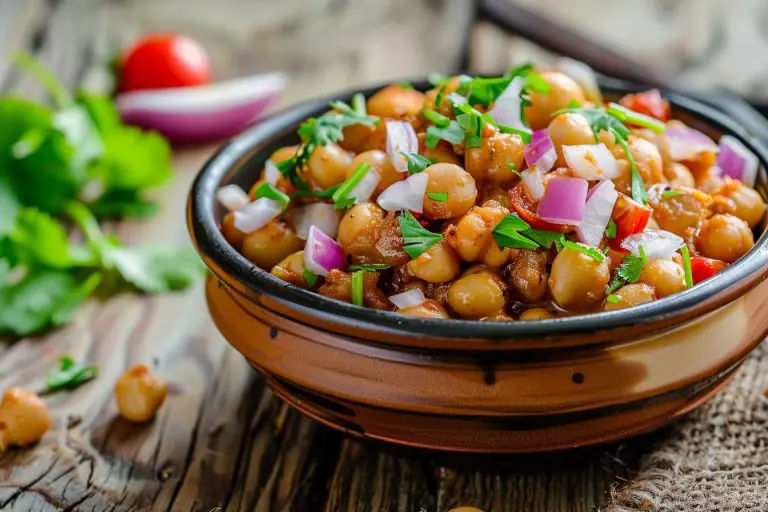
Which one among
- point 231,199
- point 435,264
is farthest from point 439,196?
point 231,199

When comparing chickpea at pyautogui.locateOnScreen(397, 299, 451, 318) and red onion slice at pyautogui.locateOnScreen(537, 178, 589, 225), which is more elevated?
red onion slice at pyautogui.locateOnScreen(537, 178, 589, 225)

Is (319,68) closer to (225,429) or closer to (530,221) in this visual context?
(225,429)

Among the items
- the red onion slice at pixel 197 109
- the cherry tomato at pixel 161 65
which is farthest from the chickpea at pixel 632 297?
the cherry tomato at pixel 161 65

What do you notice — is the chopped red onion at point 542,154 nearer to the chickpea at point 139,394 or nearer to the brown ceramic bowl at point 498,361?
the brown ceramic bowl at point 498,361

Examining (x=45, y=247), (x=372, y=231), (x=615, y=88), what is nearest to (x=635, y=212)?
(x=372, y=231)

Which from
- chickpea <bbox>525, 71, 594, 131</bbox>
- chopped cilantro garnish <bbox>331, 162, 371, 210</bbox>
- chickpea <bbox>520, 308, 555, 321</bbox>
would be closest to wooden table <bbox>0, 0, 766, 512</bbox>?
chickpea <bbox>520, 308, 555, 321</bbox>

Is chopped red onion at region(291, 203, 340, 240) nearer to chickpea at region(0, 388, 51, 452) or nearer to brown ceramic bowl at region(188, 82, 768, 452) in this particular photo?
brown ceramic bowl at region(188, 82, 768, 452)
